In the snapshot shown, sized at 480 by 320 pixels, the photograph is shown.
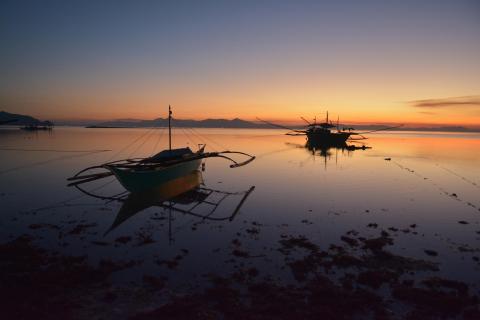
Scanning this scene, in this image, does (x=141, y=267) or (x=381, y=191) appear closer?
(x=141, y=267)

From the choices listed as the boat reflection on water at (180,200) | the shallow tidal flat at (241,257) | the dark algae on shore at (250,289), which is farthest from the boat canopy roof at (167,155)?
the dark algae on shore at (250,289)

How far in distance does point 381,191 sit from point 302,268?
55.4 feet

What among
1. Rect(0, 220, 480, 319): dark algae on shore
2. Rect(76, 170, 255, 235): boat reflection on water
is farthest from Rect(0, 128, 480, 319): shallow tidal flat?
Rect(76, 170, 255, 235): boat reflection on water

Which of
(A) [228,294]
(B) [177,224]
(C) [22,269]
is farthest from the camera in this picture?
(B) [177,224]

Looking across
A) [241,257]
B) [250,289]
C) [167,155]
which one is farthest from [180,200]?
[250,289]

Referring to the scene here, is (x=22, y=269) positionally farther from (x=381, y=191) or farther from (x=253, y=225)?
(x=381, y=191)

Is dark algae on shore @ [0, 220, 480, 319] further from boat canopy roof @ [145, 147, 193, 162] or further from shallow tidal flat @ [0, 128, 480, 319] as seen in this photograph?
boat canopy roof @ [145, 147, 193, 162]

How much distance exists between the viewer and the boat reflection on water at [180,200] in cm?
1617

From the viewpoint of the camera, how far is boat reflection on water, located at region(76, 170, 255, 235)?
16.2 metres

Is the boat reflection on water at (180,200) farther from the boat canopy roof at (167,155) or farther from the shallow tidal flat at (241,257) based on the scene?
the boat canopy roof at (167,155)

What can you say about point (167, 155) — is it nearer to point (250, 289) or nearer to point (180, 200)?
point (180, 200)

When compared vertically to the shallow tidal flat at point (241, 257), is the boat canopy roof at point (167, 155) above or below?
above

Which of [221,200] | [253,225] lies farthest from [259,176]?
[253,225]

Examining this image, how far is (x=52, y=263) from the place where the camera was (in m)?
9.61
